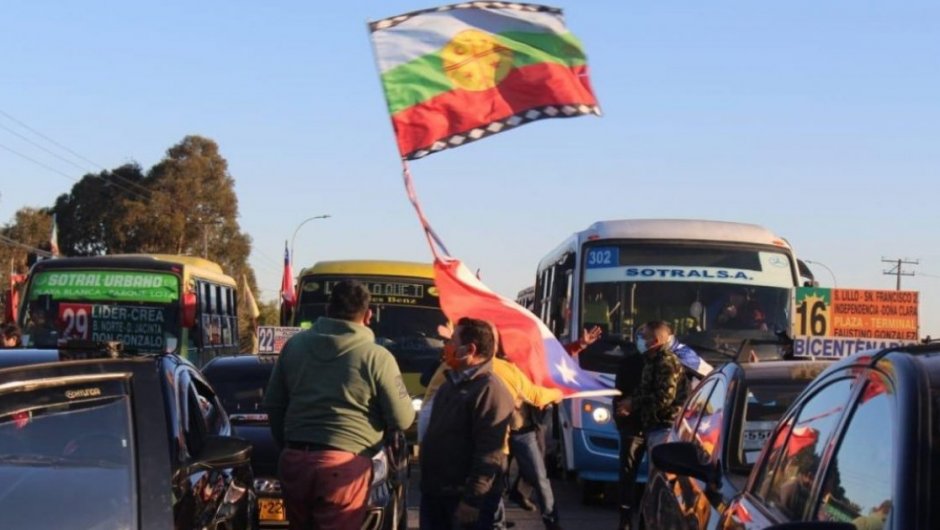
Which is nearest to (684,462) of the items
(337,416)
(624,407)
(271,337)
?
(337,416)

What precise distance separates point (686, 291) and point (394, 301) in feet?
19.5

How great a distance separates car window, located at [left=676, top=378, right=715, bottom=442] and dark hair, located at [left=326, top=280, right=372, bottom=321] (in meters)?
1.82

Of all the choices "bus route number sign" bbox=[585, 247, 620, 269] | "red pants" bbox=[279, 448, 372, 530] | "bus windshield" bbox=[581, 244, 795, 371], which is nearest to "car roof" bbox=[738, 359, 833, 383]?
"red pants" bbox=[279, 448, 372, 530]

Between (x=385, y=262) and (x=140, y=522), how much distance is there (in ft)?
53.0

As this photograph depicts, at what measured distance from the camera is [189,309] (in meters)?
24.0

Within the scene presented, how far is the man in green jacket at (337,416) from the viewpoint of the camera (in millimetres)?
6902

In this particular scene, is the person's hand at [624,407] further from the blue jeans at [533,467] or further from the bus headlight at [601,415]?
the bus headlight at [601,415]

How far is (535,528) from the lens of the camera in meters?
12.7

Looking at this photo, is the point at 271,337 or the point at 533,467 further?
the point at 271,337

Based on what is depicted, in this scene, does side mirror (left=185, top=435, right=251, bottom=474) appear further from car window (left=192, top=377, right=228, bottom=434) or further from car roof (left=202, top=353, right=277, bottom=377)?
car roof (left=202, top=353, right=277, bottom=377)

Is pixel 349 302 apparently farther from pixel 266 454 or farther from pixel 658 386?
pixel 658 386

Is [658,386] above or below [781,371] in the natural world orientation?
below

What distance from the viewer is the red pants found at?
22.6 feet

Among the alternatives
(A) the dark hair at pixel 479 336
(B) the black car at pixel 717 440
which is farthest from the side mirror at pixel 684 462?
(A) the dark hair at pixel 479 336
